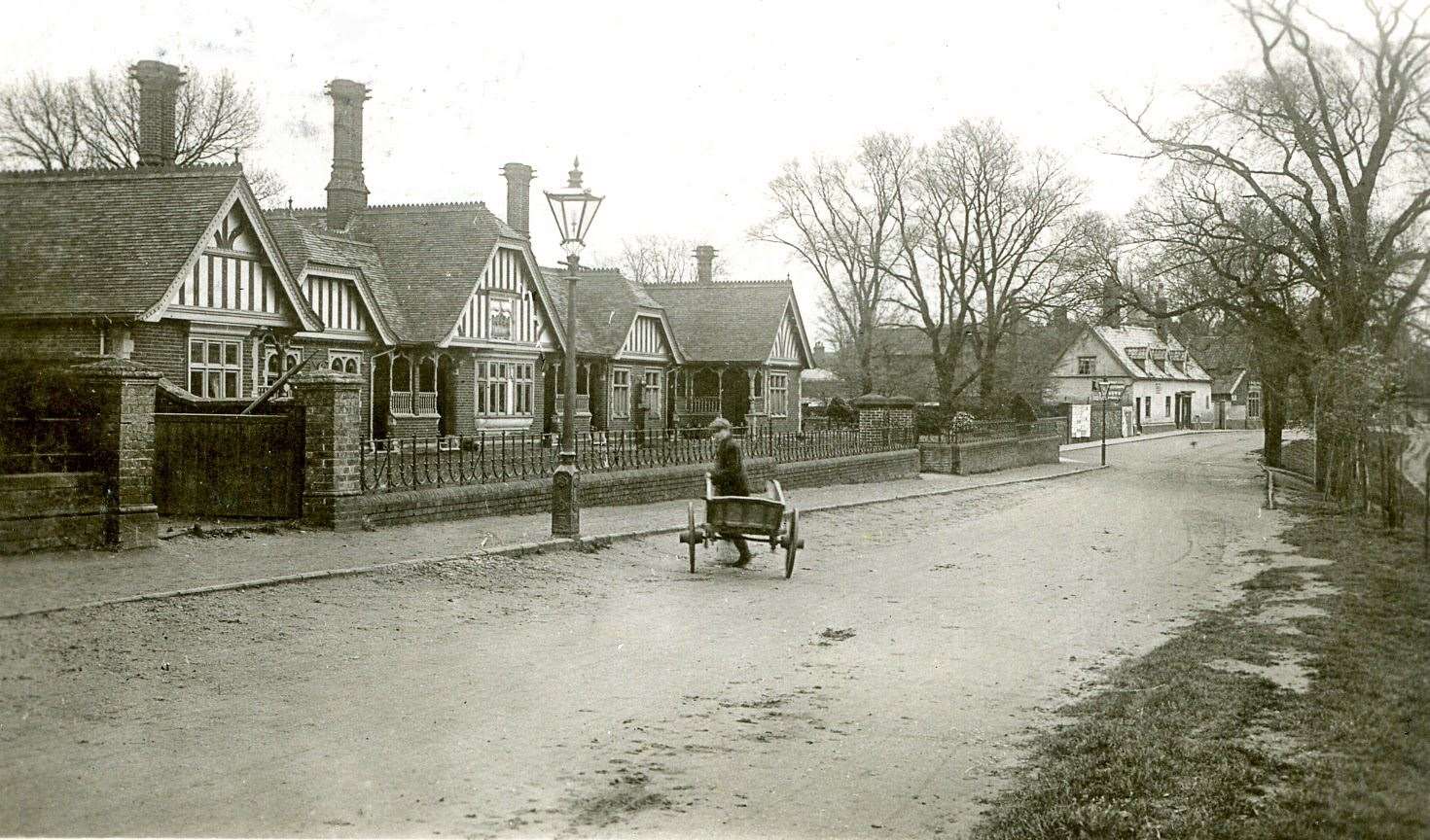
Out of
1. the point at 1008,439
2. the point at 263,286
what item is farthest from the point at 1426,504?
the point at 1008,439

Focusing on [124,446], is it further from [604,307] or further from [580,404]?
[604,307]

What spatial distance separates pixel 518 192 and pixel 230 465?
23.6 m

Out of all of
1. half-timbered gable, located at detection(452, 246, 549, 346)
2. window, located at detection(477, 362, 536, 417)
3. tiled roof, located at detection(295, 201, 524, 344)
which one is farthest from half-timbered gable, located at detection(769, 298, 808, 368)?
tiled roof, located at detection(295, 201, 524, 344)

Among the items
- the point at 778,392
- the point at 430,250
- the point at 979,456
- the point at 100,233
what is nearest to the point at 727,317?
the point at 778,392

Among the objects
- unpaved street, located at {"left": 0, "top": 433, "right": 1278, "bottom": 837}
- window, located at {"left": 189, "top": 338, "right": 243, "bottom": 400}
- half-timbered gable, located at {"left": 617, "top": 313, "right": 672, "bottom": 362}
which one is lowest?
unpaved street, located at {"left": 0, "top": 433, "right": 1278, "bottom": 837}

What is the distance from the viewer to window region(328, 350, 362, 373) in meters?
26.6

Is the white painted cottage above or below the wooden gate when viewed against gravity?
above

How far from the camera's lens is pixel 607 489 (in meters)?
18.4

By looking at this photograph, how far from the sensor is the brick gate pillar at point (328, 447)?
1316cm

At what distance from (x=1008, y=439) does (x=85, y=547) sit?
31959 mm

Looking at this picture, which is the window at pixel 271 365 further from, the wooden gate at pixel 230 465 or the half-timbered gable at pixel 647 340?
the half-timbered gable at pixel 647 340

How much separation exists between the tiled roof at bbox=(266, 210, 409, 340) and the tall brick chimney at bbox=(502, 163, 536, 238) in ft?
19.4

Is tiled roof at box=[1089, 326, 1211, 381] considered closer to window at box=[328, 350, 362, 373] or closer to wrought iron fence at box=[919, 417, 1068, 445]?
wrought iron fence at box=[919, 417, 1068, 445]

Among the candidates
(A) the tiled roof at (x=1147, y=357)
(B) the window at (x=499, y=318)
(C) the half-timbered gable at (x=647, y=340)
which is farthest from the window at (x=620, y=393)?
(A) the tiled roof at (x=1147, y=357)
